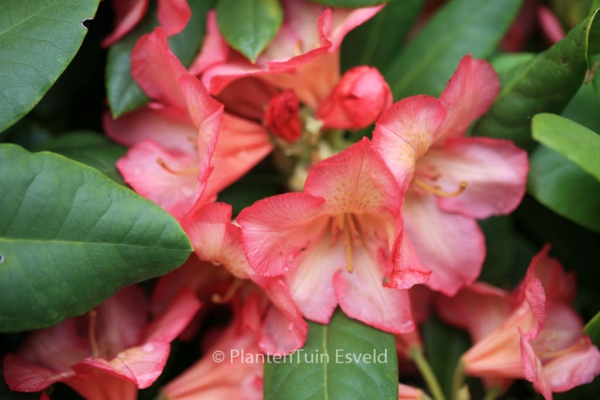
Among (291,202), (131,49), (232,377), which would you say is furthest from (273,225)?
(131,49)

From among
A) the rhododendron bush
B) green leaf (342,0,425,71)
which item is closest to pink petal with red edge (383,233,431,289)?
the rhododendron bush

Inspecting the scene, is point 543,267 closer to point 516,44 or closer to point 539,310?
point 539,310

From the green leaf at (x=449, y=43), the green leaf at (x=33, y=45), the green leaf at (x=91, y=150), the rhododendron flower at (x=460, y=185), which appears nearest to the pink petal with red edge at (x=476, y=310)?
the rhododendron flower at (x=460, y=185)

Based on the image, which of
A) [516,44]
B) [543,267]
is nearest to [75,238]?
[543,267]

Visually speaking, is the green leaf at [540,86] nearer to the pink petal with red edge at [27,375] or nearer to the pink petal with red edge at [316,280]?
the pink petal with red edge at [316,280]

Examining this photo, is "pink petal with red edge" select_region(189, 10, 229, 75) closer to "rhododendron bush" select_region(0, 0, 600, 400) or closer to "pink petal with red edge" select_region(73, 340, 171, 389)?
"rhododendron bush" select_region(0, 0, 600, 400)
